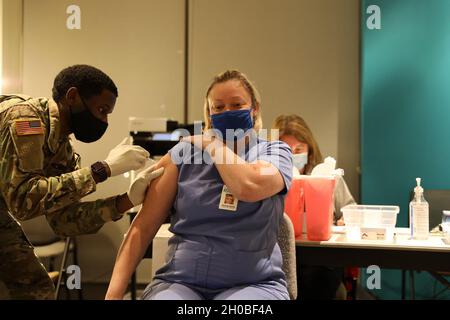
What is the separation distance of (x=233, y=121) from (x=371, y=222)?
85 centimetres

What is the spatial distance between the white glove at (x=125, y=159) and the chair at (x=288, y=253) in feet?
2.03

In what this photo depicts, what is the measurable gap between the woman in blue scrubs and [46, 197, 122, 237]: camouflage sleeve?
16 cm

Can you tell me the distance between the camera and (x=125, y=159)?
1710 mm

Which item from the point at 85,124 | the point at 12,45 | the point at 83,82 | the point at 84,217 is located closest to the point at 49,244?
the point at 12,45

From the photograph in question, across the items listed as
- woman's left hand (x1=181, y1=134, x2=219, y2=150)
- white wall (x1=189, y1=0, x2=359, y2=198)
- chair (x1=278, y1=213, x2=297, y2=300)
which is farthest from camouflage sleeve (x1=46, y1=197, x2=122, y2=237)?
white wall (x1=189, y1=0, x2=359, y2=198)

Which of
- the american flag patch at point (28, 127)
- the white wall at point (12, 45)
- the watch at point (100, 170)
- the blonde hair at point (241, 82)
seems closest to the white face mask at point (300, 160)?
the blonde hair at point (241, 82)

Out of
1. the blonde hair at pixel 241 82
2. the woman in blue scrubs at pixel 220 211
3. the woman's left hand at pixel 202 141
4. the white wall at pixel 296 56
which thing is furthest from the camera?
the white wall at pixel 296 56

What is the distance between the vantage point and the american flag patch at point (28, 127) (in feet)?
4.83

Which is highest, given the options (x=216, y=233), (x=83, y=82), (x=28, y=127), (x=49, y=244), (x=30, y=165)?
(x=83, y=82)

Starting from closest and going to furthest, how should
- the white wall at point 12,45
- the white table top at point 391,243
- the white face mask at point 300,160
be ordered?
the white table top at point 391,243 < the white face mask at point 300,160 < the white wall at point 12,45

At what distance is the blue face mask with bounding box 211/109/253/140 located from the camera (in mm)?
1625

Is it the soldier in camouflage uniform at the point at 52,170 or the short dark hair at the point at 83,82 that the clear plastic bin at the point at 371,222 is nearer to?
the soldier in camouflage uniform at the point at 52,170

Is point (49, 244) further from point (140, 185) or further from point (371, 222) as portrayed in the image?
point (371, 222)

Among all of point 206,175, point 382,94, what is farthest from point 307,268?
point 382,94
